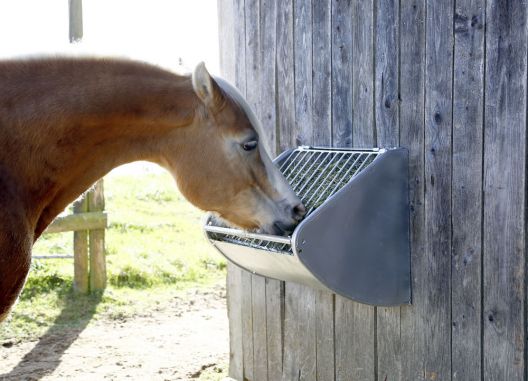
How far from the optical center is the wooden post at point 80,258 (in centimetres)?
680

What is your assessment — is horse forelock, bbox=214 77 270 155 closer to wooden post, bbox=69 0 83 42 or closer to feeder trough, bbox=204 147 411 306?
feeder trough, bbox=204 147 411 306

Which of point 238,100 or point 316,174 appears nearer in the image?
→ point 238,100

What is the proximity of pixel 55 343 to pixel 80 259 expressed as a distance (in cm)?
125

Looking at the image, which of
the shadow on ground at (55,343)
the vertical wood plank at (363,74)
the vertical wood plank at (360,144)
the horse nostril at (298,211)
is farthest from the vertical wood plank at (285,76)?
the shadow on ground at (55,343)

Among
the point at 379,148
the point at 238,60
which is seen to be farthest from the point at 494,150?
the point at 238,60

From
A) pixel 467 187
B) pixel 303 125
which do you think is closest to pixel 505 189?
pixel 467 187

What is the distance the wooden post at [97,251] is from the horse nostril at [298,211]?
163 inches

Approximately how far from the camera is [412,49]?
11.1 feet

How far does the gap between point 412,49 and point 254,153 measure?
38.7 inches

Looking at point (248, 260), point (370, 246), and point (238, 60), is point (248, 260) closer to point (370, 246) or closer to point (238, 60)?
point (370, 246)

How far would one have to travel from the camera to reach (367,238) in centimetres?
340

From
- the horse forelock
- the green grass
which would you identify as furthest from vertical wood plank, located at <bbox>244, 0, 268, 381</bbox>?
the green grass

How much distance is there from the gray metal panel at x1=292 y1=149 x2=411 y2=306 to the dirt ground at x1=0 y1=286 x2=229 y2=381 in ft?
6.60

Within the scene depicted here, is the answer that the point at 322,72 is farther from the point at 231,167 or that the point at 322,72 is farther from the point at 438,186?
the point at 231,167
